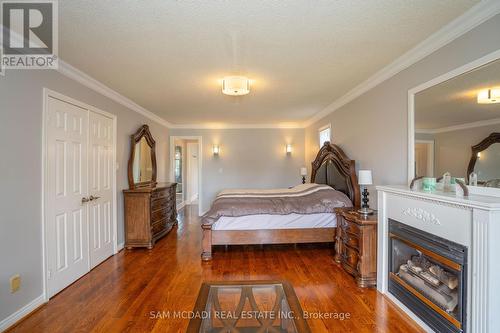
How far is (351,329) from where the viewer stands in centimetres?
188

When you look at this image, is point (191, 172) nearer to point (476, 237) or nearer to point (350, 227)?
point (350, 227)

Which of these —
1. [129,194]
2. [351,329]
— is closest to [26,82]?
[129,194]

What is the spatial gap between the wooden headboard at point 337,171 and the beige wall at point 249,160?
1.37m

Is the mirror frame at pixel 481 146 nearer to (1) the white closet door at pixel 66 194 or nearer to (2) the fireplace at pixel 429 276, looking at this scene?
(2) the fireplace at pixel 429 276

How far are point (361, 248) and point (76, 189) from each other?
3.33 metres

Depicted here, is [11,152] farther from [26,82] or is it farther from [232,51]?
[232,51]

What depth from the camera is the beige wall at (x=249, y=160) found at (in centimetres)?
629

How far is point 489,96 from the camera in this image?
167cm

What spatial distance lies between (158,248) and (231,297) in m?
2.46

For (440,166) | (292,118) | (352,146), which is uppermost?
(292,118)

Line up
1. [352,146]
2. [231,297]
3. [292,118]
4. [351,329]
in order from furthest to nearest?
1. [292,118]
2. [352,146]
3. [351,329]
4. [231,297]

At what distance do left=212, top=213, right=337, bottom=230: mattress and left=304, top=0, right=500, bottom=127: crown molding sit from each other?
190cm

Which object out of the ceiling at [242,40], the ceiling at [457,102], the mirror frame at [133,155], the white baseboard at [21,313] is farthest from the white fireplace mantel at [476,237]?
the mirror frame at [133,155]

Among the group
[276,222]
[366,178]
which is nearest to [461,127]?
[366,178]
